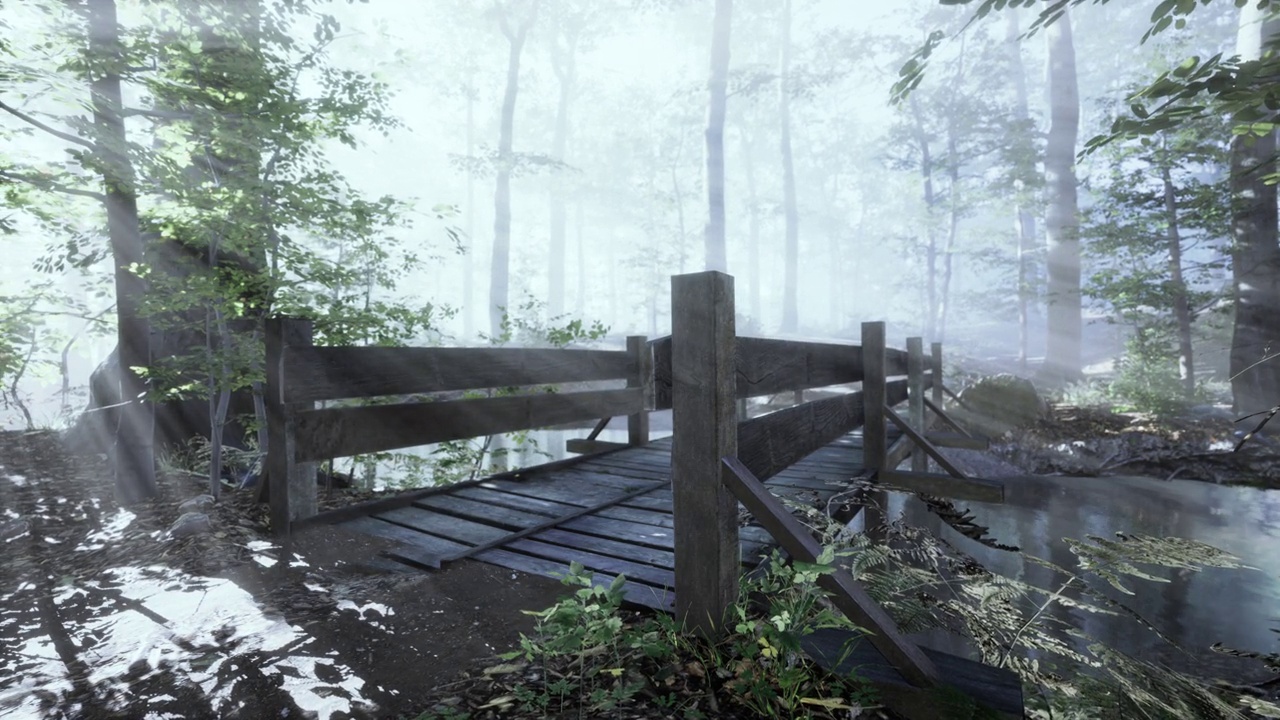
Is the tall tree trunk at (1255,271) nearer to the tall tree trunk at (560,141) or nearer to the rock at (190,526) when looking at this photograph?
the rock at (190,526)

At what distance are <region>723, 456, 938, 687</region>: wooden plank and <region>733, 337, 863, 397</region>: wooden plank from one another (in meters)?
0.51

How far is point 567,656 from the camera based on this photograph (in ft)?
8.22

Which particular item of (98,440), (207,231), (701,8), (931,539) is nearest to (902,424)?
A: (931,539)

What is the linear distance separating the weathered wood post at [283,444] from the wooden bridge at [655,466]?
0.01 meters

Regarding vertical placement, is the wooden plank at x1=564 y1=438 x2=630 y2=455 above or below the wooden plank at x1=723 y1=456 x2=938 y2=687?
below

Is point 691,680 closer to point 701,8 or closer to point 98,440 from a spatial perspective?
point 98,440

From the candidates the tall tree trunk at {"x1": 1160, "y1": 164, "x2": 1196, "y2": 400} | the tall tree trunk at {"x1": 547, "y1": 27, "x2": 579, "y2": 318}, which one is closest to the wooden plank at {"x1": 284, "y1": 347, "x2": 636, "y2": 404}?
the tall tree trunk at {"x1": 1160, "y1": 164, "x2": 1196, "y2": 400}

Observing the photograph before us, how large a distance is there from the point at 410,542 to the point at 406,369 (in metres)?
1.11

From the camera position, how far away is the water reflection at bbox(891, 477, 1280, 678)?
17.7 feet

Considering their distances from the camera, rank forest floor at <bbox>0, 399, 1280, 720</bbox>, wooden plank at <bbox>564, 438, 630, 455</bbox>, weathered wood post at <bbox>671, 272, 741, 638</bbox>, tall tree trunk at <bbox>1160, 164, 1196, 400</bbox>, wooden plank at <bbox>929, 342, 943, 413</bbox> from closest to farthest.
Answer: forest floor at <bbox>0, 399, 1280, 720</bbox>
weathered wood post at <bbox>671, 272, 741, 638</bbox>
wooden plank at <bbox>564, 438, 630, 455</bbox>
wooden plank at <bbox>929, 342, 943, 413</bbox>
tall tree trunk at <bbox>1160, 164, 1196, 400</bbox>

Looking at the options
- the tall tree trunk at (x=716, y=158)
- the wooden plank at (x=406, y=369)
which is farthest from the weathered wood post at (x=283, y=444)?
the tall tree trunk at (x=716, y=158)

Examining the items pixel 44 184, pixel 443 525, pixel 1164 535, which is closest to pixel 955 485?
pixel 443 525

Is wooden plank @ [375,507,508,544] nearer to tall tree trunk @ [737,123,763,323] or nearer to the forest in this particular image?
the forest

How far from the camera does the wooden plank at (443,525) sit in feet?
12.6
